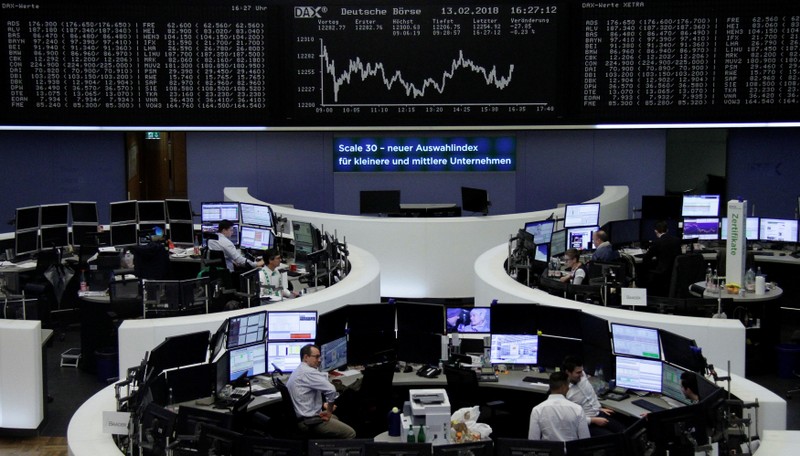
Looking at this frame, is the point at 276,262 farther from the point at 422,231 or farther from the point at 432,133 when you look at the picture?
the point at 432,133

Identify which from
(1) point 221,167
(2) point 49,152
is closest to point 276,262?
(1) point 221,167

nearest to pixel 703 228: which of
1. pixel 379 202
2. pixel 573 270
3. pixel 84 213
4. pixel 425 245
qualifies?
pixel 573 270

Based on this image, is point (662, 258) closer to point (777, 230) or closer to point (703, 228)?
point (703, 228)

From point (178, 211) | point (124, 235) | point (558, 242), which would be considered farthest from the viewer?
point (178, 211)

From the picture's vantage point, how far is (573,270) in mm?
10703

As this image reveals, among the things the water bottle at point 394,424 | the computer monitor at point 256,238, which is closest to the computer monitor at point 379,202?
the computer monitor at point 256,238

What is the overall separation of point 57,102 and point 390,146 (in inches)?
193

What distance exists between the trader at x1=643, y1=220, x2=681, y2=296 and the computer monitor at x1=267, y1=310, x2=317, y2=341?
5030mm

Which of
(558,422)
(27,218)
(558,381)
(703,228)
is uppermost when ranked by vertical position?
(27,218)

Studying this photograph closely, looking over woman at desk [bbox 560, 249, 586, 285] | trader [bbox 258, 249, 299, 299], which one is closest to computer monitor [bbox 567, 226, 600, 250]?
woman at desk [bbox 560, 249, 586, 285]

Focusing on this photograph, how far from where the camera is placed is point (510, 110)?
12.4 meters

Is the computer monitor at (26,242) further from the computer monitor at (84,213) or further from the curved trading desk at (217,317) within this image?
the curved trading desk at (217,317)

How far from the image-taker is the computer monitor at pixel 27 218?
1248cm

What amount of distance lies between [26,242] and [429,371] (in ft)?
21.3
